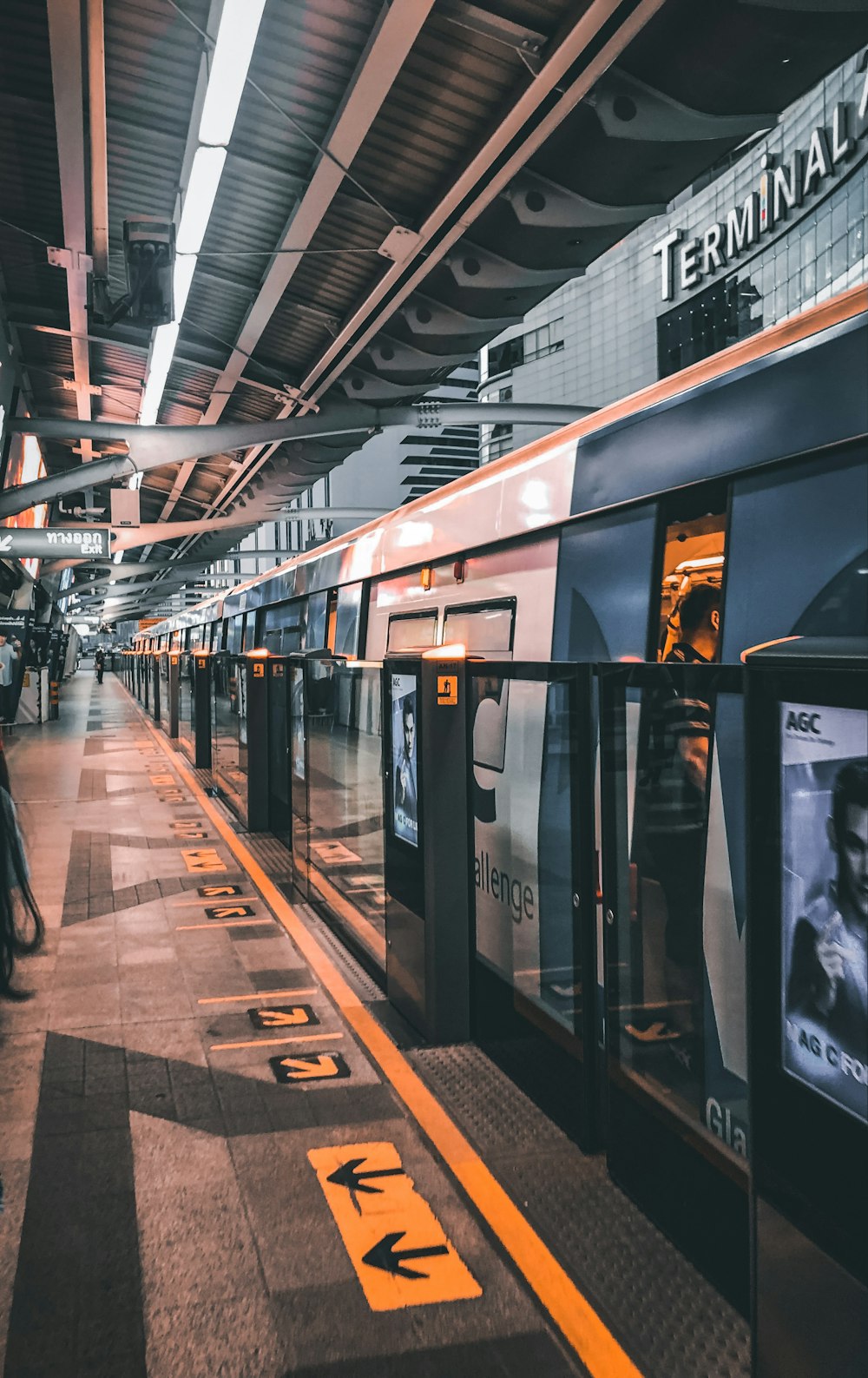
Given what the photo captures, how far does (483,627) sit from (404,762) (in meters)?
1.81

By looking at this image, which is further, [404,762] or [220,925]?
[220,925]

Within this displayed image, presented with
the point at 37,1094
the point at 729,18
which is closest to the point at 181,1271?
the point at 37,1094

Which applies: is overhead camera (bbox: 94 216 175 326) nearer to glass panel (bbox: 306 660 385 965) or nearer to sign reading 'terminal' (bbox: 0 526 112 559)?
glass panel (bbox: 306 660 385 965)

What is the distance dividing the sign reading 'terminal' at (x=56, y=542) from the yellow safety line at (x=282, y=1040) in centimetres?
1390

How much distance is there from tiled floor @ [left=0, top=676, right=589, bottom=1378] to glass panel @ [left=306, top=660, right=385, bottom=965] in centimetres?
47

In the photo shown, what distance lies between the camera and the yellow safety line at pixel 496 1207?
2711 mm

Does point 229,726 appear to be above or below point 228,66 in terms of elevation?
below

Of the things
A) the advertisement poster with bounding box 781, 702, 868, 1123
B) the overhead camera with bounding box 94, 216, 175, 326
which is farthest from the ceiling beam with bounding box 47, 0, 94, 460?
the advertisement poster with bounding box 781, 702, 868, 1123

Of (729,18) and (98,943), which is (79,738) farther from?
(729,18)

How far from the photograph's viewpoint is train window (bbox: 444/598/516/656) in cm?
632

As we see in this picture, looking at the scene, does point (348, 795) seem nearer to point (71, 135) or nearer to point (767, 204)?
point (71, 135)

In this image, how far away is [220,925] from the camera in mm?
7051

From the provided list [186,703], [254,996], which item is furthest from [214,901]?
[186,703]

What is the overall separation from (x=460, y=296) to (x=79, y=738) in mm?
15334
